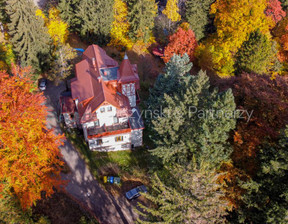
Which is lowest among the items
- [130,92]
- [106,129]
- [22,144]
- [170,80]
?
[106,129]

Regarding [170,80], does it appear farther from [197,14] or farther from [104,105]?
[197,14]

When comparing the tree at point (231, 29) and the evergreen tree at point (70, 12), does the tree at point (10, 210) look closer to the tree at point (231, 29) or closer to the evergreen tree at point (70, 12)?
the tree at point (231, 29)

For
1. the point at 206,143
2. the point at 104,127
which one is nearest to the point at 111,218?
the point at 104,127

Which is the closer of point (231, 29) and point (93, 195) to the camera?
point (93, 195)

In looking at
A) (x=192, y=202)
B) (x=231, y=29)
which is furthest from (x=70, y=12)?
(x=192, y=202)

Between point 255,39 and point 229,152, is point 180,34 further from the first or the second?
point 229,152

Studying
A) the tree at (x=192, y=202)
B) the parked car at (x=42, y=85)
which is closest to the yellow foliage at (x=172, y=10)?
the parked car at (x=42, y=85)
